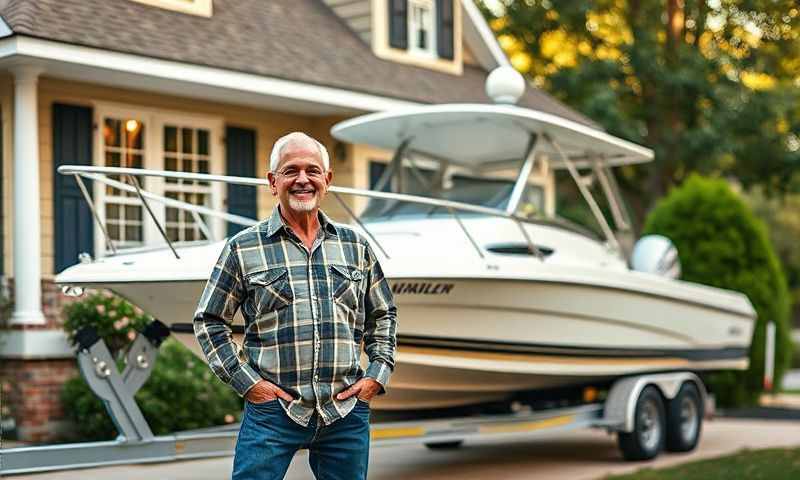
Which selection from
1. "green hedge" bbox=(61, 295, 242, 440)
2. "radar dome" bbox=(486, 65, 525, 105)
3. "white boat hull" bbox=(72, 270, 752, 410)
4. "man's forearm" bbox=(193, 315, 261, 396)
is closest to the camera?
"man's forearm" bbox=(193, 315, 261, 396)

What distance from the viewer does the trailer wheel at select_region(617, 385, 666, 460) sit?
9.59 meters

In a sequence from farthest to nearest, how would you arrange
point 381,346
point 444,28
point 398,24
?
point 444,28 → point 398,24 → point 381,346

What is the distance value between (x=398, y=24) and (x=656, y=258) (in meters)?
5.82

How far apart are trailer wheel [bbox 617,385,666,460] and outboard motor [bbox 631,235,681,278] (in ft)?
3.55

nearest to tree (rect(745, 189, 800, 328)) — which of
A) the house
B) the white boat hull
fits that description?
the house

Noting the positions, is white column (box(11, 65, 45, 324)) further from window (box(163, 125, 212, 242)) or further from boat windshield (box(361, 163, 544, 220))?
boat windshield (box(361, 163, 544, 220))

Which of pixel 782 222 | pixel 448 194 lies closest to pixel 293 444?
pixel 448 194

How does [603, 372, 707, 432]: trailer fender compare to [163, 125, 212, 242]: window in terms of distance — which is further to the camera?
[163, 125, 212, 242]: window

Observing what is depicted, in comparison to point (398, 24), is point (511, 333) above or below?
below

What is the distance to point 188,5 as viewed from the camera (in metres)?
12.1

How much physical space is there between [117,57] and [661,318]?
17.6 feet

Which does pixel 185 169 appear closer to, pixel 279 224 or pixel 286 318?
pixel 279 224

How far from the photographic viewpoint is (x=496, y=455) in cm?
1038

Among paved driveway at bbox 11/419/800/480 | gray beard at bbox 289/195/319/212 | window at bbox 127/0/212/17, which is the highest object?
window at bbox 127/0/212/17
